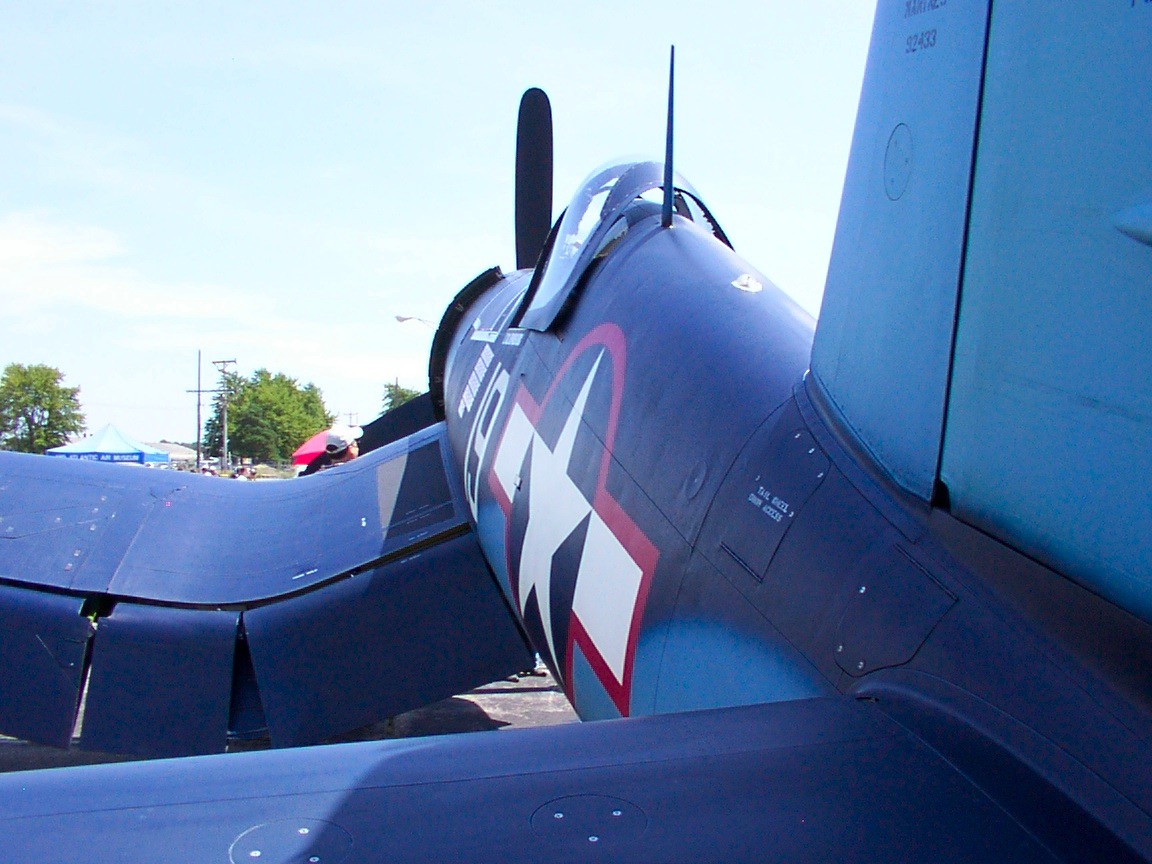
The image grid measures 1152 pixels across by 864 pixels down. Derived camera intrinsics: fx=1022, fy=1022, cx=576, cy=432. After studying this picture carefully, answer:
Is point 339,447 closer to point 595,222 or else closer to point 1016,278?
point 595,222

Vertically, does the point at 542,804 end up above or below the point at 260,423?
above

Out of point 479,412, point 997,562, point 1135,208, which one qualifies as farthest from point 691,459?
point 479,412

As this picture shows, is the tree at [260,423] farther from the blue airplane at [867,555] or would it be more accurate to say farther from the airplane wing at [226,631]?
the blue airplane at [867,555]

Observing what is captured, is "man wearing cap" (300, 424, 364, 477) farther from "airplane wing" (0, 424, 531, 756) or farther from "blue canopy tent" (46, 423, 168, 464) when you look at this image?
"blue canopy tent" (46, 423, 168, 464)

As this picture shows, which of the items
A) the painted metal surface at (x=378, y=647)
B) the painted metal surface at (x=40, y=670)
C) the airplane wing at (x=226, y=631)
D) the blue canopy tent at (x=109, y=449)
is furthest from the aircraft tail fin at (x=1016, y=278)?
the blue canopy tent at (x=109, y=449)

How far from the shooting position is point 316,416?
344 feet

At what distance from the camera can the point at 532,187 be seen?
10.1 metres

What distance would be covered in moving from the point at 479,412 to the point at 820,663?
415 centimetres

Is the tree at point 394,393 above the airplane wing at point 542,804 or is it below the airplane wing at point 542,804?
below

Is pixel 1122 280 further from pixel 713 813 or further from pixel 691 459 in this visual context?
pixel 691 459

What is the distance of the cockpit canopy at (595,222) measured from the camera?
15.3 ft

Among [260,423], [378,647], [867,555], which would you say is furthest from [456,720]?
[260,423]

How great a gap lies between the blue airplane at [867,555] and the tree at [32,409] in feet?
259

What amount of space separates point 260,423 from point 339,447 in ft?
266
